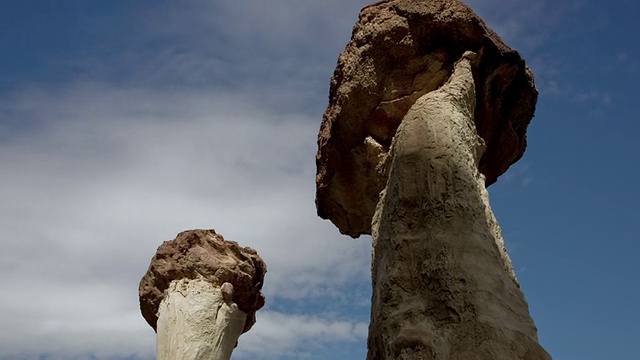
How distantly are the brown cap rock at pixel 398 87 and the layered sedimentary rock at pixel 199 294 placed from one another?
14.7 ft

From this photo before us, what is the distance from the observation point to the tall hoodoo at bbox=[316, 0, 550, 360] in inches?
128

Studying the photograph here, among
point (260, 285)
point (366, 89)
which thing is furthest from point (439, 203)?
point (260, 285)

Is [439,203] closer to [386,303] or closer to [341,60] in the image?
[386,303]

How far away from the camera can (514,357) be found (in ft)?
10.1

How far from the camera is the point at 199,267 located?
9.44m

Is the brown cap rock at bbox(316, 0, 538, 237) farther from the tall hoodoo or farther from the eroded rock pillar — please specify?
the eroded rock pillar

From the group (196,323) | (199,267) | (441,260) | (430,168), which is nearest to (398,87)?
(430,168)

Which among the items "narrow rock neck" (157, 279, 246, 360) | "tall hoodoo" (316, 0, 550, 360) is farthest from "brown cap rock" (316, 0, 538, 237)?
"narrow rock neck" (157, 279, 246, 360)

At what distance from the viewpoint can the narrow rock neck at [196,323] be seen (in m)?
8.90

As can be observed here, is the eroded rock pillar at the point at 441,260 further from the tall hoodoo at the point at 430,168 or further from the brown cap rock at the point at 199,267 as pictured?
the brown cap rock at the point at 199,267

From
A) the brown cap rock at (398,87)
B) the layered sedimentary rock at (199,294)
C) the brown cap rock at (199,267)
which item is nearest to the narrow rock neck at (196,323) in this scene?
the layered sedimentary rock at (199,294)

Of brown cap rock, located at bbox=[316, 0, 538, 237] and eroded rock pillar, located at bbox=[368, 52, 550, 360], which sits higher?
brown cap rock, located at bbox=[316, 0, 538, 237]

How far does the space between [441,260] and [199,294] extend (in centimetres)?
632

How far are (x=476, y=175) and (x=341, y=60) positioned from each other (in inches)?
56.6
